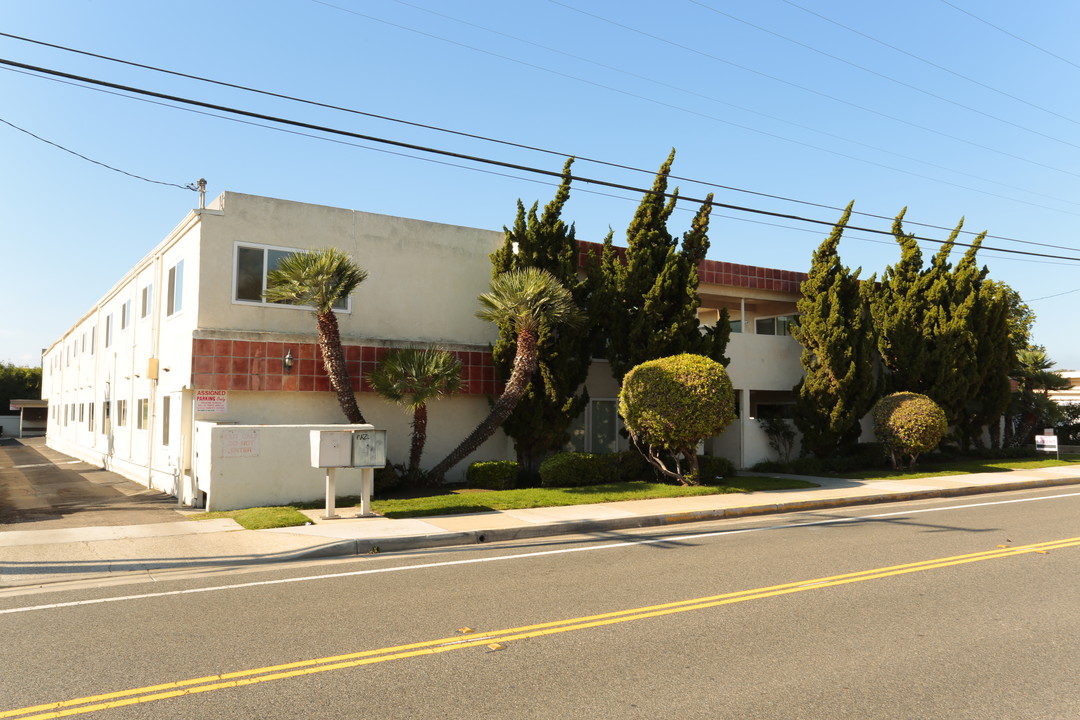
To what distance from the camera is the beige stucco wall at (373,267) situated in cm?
1571

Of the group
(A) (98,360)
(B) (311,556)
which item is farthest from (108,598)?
(A) (98,360)

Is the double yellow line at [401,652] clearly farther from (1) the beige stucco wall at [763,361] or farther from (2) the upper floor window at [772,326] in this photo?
(2) the upper floor window at [772,326]

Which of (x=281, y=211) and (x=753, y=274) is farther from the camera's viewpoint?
(x=753, y=274)

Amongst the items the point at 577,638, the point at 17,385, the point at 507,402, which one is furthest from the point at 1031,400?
the point at 17,385

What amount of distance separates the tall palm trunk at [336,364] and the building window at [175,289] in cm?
380

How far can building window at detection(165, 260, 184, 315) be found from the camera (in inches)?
669

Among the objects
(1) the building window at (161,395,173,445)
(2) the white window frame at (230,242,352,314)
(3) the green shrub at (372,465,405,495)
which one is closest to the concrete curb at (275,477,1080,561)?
(3) the green shrub at (372,465,405,495)

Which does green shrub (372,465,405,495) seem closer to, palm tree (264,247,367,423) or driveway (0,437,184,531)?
palm tree (264,247,367,423)

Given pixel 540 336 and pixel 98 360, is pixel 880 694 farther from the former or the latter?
pixel 98 360

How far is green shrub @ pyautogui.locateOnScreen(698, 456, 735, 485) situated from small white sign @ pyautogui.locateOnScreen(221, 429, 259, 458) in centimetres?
936

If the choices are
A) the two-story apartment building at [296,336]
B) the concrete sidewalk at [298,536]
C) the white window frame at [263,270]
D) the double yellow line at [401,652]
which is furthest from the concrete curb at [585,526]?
the white window frame at [263,270]

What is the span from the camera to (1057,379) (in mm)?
29609

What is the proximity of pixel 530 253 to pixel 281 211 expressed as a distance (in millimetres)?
5376

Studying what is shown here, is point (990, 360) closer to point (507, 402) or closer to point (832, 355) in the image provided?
point (832, 355)
